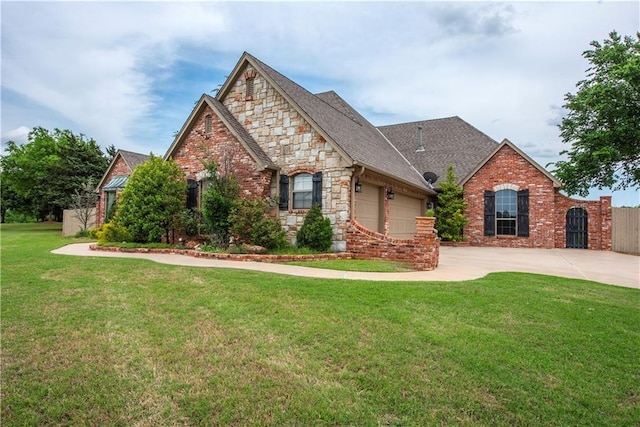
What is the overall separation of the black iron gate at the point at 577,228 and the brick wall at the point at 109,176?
24.4m

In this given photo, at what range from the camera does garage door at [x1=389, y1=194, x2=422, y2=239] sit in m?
15.5

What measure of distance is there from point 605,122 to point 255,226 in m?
9.38

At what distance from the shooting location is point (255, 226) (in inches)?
464

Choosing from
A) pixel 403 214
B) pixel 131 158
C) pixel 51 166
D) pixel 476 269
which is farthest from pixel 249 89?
pixel 51 166

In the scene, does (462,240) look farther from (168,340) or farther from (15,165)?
(15,165)

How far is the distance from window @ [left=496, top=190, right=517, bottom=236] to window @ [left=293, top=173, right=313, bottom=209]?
36.6 ft

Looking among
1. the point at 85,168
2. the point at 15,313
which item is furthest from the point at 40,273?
the point at 85,168

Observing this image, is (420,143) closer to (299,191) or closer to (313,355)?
(299,191)

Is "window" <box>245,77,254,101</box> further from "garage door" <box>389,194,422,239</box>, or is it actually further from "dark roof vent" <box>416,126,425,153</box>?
"dark roof vent" <box>416,126,425,153</box>

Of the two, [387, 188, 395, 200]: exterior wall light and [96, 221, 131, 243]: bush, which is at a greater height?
[387, 188, 395, 200]: exterior wall light

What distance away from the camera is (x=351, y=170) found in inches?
468

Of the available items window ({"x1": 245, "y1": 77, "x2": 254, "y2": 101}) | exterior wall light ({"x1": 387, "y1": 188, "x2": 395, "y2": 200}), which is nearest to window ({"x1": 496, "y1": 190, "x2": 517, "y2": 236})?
exterior wall light ({"x1": 387, "y1": 188, "x2": 395, "y2": 200})

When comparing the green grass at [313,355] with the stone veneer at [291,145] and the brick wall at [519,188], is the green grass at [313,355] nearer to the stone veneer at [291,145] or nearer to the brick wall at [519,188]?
the stone veneer at [291,145]

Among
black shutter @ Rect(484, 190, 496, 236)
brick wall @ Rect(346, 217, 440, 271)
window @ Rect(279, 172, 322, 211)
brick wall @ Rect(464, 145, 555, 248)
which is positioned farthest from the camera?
black shutter @ Rect(484, 190, 496, 236)
